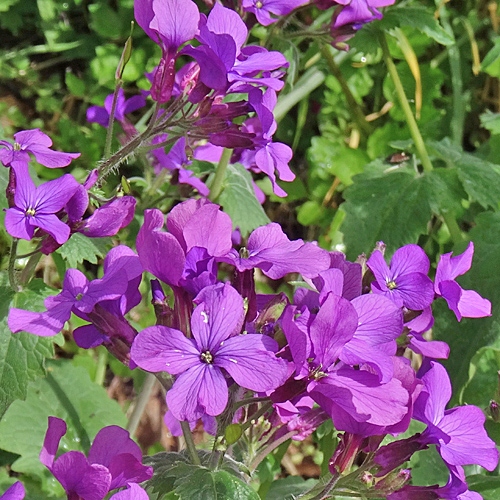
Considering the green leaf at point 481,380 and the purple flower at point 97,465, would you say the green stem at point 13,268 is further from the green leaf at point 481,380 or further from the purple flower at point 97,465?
the green leaf at point 481,380

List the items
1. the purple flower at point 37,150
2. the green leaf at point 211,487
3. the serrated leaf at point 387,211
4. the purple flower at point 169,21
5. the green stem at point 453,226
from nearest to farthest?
1. the green leaf at point 211,487
2. the purple flower at point 169,21
3. the purple flower at point 37,150
4. the serrated leaf at point 387,211
5. the green stem at point 453,226

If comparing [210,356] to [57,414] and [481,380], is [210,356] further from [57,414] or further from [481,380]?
[481,380]

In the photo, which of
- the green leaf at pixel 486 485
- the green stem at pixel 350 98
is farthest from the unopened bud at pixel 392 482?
the green stem at pixel 350 98

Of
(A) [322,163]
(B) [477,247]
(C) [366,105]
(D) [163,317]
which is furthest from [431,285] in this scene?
(C) [366,105]

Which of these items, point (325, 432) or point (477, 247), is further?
point (477, 247)

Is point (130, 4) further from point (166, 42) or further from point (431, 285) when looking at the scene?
point (431, 285)

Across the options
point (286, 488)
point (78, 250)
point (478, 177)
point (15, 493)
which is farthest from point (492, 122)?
point (15, 493)
